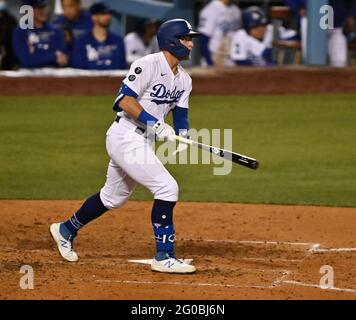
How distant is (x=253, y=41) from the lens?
15.6m

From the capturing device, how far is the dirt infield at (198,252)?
6.64 meters

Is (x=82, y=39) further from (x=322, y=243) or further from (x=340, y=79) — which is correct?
(x=322, y=243)

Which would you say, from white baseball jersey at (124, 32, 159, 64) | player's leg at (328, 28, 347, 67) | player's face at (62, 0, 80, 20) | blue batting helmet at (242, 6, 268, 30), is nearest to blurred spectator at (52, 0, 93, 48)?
player's face at (62, 0, 80, 20)

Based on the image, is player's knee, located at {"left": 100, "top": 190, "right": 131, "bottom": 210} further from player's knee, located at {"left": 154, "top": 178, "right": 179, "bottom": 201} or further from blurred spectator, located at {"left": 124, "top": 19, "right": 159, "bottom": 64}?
blurred spectator, located at {"left": 124, "top": 19, "right": 159, "bottom": 64}

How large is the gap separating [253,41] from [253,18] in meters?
0.34

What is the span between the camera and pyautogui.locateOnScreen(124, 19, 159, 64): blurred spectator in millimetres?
15922

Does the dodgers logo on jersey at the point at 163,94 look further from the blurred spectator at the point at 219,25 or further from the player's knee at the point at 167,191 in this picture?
the blurred spectator at the point at 219,25

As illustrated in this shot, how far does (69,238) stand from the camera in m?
7.62

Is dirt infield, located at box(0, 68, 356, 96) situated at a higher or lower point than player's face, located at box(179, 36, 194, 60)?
lower

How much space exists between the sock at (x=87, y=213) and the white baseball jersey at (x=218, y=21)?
874 cm

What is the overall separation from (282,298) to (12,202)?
419 cm

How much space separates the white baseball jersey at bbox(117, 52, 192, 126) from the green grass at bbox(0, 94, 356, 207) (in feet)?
10.1

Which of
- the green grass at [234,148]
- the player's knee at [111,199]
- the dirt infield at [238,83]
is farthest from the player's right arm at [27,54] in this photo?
the player's knee at [111,199]

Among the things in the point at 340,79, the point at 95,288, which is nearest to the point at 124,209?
the point at 95,288
